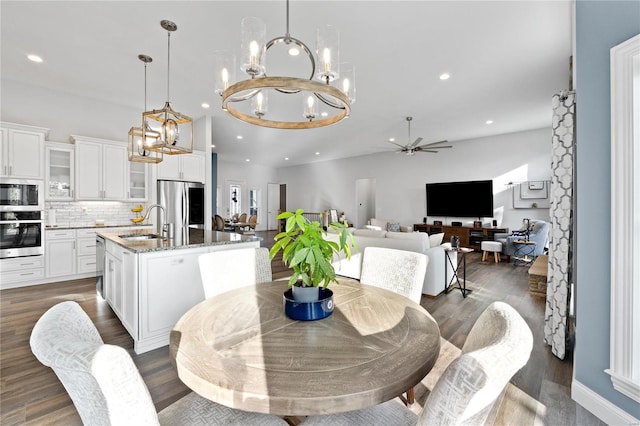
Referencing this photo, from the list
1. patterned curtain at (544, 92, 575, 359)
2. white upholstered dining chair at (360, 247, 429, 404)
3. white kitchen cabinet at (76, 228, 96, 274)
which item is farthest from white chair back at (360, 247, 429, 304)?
white kitchen cabinet at (76, 228, 96, 274)

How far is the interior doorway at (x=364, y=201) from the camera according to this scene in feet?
33.2

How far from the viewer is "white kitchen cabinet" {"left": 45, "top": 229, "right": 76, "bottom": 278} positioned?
4.12m

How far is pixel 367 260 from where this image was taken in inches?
78.5

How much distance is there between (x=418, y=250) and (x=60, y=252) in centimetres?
524

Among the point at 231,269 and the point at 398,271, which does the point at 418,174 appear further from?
the point at 231,269

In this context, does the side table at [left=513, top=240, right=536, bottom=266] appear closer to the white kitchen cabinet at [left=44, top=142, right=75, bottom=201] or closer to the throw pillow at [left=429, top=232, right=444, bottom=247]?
the throw pillow at [left=429, top=232, right=444, bottom=247]

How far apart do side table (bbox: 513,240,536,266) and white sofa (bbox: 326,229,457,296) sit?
227 cm

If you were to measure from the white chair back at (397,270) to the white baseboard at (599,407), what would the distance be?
1.15m

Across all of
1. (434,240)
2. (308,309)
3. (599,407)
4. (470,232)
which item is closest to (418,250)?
(434,240)

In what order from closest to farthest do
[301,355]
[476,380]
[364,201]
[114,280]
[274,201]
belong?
[476,380], [301,355], [114,280], [364,201], [274,201]

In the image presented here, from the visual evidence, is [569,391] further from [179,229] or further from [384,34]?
[179,229]

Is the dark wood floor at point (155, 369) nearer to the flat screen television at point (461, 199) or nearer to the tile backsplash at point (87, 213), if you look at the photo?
the tile backsplash at point (87, 213)

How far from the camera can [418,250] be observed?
3.69 m

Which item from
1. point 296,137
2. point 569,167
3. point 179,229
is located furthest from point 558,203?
point 296,137
